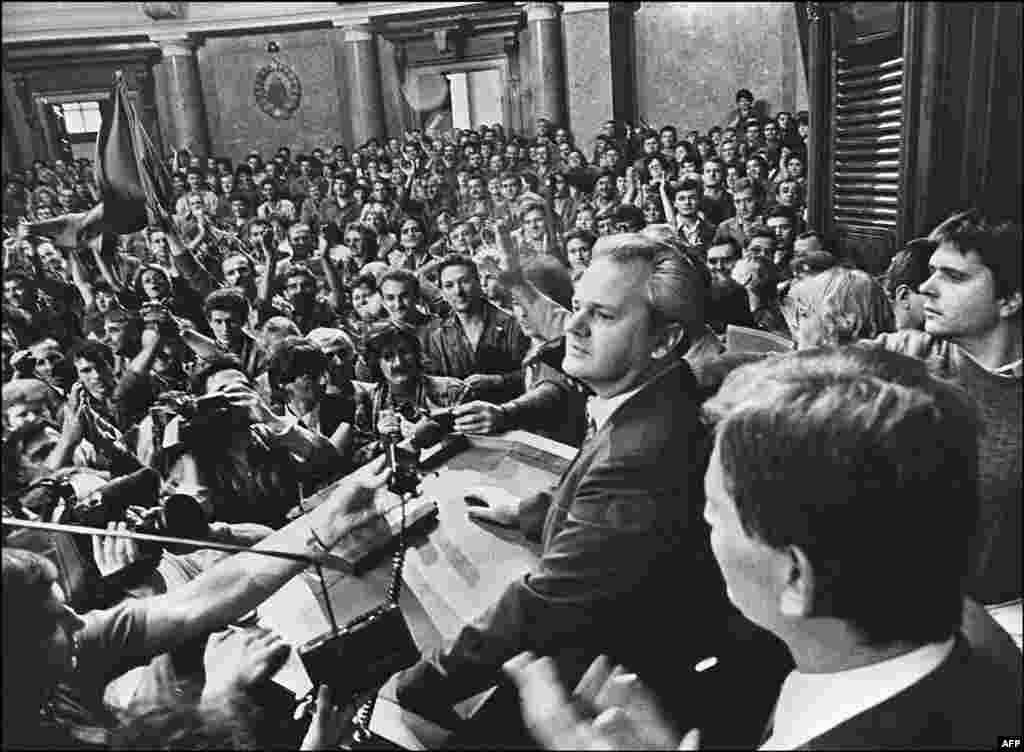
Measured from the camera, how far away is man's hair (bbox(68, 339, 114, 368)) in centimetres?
125

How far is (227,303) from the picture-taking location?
5.38 ft

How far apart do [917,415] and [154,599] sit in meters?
1.14

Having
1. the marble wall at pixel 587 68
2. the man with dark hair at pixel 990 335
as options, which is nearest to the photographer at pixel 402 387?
the marble wall at pixel 587 68

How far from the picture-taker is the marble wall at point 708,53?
1.52 meters

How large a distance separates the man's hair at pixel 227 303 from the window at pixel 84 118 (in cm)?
42

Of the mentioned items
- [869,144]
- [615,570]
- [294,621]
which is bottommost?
[294,621]

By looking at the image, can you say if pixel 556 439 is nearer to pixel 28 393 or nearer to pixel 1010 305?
pixel 1010 305

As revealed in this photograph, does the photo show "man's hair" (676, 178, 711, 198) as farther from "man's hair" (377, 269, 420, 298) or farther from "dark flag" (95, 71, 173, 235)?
"dark flag" (95, 71, 173, 235)

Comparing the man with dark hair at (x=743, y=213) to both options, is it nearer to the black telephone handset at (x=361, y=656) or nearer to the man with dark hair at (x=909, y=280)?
the man with dark hair at (x=909, y=280)

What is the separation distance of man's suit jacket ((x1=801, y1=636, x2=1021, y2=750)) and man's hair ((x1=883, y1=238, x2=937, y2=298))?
83cm

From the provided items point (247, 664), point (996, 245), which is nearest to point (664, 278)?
point (996, 245)

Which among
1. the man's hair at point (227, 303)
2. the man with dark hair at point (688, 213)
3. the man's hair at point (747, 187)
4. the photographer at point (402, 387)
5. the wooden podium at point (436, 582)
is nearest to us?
the wooden podium at point (436, 582)

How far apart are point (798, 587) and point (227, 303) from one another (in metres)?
1.32

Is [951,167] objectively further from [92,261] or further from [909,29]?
[92,261]
